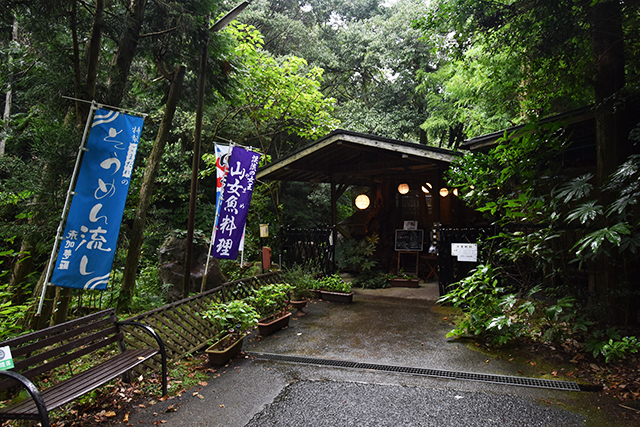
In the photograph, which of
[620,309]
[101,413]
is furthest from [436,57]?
[101,413]

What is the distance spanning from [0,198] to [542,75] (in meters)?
9.53

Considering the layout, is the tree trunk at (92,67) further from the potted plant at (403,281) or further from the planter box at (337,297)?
the potted plant at (403,281)

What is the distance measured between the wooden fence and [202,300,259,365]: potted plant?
39cm

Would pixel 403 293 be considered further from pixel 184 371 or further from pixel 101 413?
pixel 101 413

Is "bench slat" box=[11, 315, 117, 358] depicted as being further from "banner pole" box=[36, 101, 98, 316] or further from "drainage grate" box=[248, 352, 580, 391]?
"drainage grate" box=[248, 352, 580, 391]

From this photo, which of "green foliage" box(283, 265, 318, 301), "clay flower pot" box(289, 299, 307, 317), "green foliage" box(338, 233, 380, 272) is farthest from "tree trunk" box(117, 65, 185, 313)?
"green foliage" box(338, 233, 380, 272)

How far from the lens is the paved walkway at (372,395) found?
3396 mm

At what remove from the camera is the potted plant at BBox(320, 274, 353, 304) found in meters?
8.41

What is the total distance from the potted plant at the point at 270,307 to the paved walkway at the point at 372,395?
0.28 meters

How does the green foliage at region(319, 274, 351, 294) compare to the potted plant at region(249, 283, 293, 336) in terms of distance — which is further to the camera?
the green foliage at region(319, 274, 351, 294)

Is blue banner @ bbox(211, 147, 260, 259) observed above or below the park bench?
above

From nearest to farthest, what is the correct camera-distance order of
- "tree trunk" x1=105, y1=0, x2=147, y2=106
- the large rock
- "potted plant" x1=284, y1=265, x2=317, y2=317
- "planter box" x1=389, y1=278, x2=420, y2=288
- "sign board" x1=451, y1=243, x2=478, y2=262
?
"tree trunk" x1=105, y1=0, x2=147, y2=106
"sign board" x1=451, y1=243, x2=478, y2=262
"potted plant" x1=284, y1=265, x2=317, y2=317
the large rock
"planter box" x1=389, y1=278, x2=420, y2=288

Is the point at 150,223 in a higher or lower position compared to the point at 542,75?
lower

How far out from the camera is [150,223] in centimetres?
959
